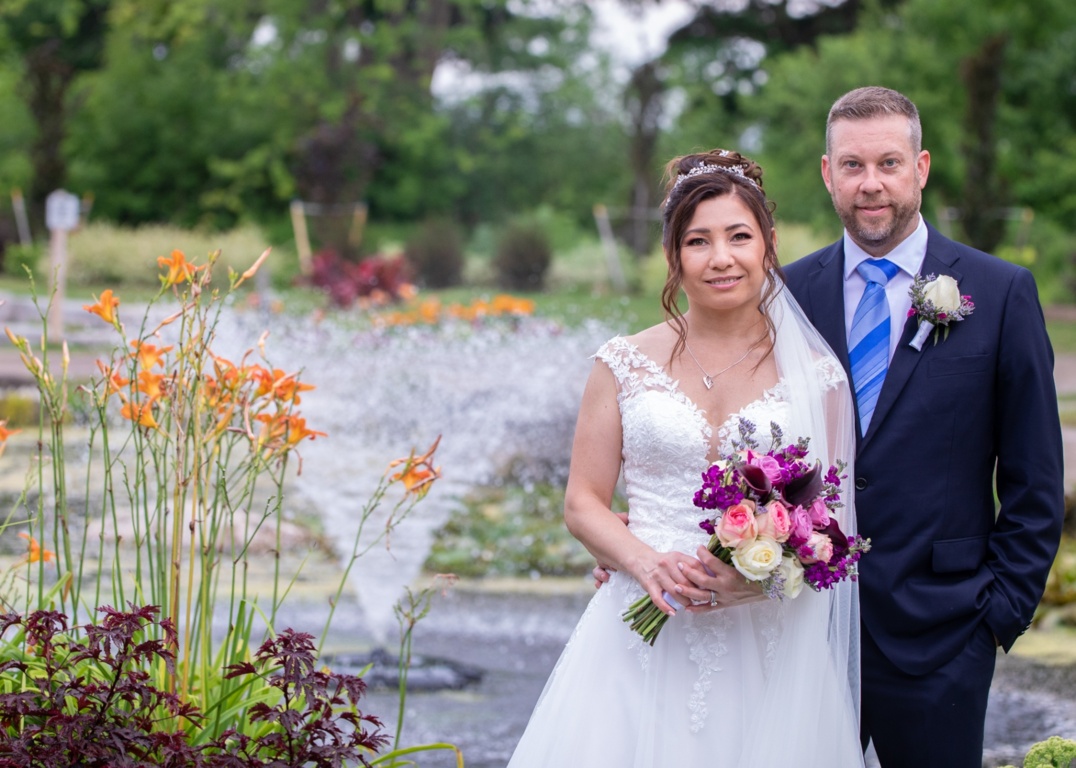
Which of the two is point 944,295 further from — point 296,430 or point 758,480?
point 296,430

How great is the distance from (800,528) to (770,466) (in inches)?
5.1

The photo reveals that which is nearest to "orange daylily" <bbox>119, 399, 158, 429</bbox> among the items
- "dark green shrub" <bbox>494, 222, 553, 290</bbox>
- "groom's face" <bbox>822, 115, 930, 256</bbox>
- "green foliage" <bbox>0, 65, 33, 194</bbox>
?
"groom's face" <bbox>822, 115, 930, 256</bbox>

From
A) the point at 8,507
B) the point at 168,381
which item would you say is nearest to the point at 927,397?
the point at 168,381

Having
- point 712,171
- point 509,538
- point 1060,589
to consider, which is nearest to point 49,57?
point 509,538

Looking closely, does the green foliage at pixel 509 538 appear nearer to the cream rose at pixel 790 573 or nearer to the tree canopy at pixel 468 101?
the cream rose at pixel 790 573

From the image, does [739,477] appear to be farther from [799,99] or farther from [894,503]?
[799,99]

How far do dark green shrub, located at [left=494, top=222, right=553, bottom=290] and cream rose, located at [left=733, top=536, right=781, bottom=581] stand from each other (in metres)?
18.9

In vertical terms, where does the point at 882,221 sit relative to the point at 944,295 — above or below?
above

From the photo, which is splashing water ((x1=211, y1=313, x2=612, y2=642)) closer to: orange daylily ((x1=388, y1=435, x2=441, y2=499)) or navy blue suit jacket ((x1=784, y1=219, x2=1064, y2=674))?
orange daylily ((x1=388, y1=435, x2=441, y2=499))

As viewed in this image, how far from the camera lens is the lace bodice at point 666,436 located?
8.80 feet

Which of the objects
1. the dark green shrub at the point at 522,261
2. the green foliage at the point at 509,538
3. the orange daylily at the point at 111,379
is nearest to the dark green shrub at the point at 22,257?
the dark green shrub at the point at 522,261

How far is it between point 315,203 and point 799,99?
9.10 m

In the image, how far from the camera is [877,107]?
2.78 metres

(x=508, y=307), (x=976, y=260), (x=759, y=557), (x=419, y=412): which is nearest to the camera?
(x=759, y=557)
